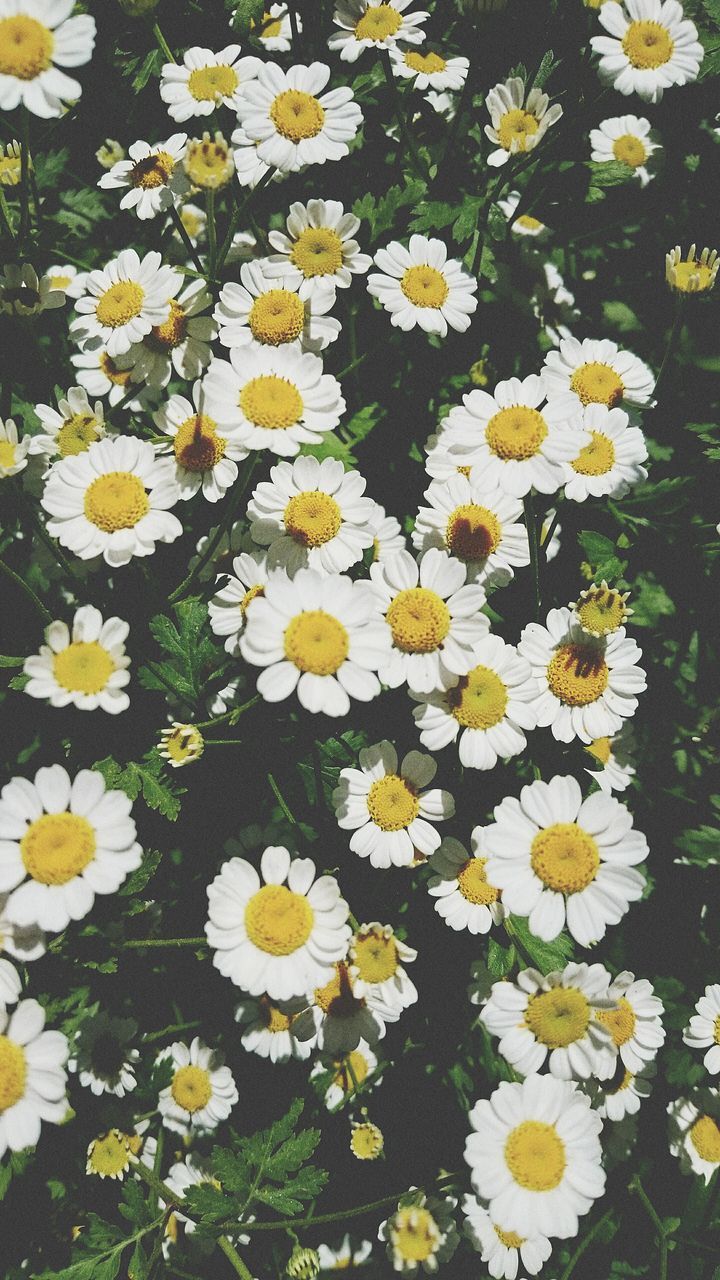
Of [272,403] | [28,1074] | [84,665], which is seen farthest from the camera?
[272,403]

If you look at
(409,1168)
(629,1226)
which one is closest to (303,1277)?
(409,1168)

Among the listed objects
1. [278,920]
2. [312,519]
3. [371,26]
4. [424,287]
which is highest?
[371,26]

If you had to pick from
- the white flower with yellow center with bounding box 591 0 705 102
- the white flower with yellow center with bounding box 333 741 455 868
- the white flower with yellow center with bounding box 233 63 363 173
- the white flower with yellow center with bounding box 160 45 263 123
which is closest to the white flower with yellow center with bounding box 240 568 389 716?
the white flower with yellow center with bounding box 333 741 455 868

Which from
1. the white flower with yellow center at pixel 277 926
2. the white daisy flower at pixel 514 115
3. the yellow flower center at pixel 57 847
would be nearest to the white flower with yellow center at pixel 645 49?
the white daisy flower at pixel 514 115

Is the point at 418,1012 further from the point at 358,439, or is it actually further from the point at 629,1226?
the point at 358,439

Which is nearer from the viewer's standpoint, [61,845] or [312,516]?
[61,845]

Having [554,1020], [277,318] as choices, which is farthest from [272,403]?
[554,1020]

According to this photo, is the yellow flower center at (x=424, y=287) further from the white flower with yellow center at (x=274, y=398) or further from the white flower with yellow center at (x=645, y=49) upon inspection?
the white flower with yellow center at (x=645, y=49)

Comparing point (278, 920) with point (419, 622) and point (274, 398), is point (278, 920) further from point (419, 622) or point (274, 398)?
point (274, 398)
